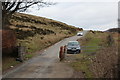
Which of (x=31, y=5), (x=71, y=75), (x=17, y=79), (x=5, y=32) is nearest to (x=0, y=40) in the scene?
(x=5, y=32)

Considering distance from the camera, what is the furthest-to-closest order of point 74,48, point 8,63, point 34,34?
point 34,34
point 74,48
point 8,63

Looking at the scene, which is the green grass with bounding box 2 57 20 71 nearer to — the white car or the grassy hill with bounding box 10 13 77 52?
the grassy hill with bounding box 10 13 77 52

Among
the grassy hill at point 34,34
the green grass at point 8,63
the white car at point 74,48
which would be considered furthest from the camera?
the grassy hill at point 34,34

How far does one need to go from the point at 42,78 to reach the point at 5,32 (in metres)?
7.31

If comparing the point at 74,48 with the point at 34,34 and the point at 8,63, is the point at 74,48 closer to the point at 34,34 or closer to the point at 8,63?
the point at 8,63

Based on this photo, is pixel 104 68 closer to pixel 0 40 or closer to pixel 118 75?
pixel 118 75

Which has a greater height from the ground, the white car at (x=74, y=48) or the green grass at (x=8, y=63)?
the white car at (x=74, y=48)

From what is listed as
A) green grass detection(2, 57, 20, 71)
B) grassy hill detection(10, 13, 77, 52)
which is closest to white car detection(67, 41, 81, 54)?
grassy hill detection(10, 13, 77, 52)

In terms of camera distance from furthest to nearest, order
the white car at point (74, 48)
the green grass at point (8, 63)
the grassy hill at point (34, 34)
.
Result: the grassy hill at point (34, 34), the white car at point (74, 48), the green grass at point (8, 63)

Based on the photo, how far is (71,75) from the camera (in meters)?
16.1

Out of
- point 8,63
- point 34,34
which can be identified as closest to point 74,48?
point 8,63

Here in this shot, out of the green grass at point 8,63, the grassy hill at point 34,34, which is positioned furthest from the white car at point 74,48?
the green grass at point 8,63

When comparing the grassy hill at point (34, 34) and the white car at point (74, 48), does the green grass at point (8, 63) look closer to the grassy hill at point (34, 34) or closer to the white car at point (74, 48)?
the grassy hill at point (34, 34)

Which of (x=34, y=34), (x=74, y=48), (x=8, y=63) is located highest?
(x=34, y=34)
